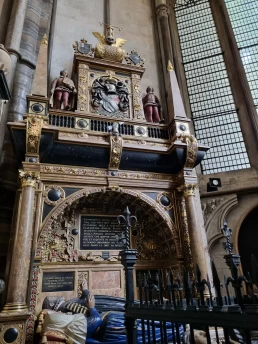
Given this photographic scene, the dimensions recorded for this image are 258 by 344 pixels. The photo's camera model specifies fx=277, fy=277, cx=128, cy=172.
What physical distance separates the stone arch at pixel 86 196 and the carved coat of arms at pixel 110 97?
2.51 metres

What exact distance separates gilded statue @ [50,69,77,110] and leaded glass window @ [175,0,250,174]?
4.91 m

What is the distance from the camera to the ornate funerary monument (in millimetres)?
5812

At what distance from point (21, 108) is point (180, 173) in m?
4.94

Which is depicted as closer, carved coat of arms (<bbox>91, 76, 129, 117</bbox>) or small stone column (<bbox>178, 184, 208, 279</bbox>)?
small stone column (<bbox>178, 184, 208, 279</bbox>)

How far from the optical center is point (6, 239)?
21.7ft

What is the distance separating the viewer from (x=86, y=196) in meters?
6.46

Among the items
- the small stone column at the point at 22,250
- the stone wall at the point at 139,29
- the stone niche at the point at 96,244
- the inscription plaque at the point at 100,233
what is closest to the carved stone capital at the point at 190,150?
the stone niche at the point at 96,244

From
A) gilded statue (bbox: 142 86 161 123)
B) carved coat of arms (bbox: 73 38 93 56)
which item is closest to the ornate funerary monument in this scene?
gilded statue (bbox: 142 86 161 123)

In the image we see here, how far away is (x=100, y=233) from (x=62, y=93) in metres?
4.05

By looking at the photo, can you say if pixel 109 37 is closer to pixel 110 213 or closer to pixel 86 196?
pixel 86 196

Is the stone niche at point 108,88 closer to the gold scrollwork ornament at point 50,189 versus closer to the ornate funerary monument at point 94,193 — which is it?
the ornate funerary monument at point 94,193

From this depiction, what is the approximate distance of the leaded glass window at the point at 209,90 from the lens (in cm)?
984

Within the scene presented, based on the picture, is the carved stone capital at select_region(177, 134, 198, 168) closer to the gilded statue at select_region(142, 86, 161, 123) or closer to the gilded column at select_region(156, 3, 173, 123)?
the gilded statue at select_region(142, 86, 161, 123)

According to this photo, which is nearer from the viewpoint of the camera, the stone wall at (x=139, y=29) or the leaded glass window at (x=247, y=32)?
the leaded glass window at (x=247, y=32)
